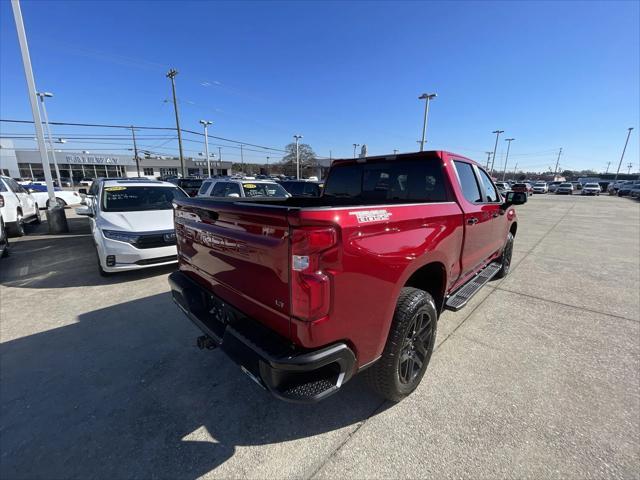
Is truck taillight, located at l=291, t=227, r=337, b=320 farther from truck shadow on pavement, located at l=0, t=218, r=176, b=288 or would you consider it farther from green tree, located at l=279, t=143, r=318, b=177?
green tree, located at l=279, t=143, r=318, b=177

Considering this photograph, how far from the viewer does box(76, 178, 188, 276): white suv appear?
188 inches

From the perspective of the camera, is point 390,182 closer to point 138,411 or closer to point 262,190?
point 138,411

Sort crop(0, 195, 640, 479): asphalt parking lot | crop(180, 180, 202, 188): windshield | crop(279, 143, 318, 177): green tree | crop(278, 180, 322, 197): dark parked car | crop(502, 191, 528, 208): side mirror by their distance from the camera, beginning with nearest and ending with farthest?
crop(0, 195, 640, 479): asphalt parking lot, crop(502, 191, 528, 208): side mirror, crop(278, 180, 322, 197): dark parked car, crop(180, 180, 202, 188): windshield, crop(279, 143, 318, 177): green tree

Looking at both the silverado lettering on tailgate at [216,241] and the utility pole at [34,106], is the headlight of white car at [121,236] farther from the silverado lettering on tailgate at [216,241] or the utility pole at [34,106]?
the utility pole at [34,106]

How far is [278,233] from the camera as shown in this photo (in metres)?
1.62

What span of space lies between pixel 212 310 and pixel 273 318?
3.04 feet

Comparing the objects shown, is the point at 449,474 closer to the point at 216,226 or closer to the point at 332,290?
the point at 332,290

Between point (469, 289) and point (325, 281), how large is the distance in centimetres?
260

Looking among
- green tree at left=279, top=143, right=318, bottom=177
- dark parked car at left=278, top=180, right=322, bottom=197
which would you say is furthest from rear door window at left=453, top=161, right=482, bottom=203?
green tree at left=279, top=143, right=318, bottom=177

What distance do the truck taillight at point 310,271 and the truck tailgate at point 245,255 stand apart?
0.21ft

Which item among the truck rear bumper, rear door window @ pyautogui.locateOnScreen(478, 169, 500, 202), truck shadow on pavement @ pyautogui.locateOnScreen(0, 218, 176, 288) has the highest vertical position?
rear door window @ pyautogui.locateOnScreen(478, 169, 500, 202)

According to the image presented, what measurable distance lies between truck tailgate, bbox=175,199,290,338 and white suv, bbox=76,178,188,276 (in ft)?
7.69

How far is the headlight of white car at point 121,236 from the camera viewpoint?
189 inches

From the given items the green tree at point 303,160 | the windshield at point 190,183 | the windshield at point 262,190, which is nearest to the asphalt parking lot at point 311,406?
the windshield at point 262,190
